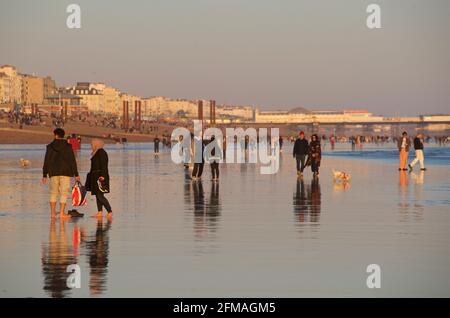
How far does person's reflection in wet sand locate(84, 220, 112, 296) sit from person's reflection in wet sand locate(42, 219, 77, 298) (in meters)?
0.24

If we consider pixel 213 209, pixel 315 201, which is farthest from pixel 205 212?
pixel 315 201

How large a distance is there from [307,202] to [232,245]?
8571 millimetres

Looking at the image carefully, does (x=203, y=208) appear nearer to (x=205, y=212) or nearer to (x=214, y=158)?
(x=205, y=212)

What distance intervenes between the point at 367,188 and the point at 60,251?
16.3 m

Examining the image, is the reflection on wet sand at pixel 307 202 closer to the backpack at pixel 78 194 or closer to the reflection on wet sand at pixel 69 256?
the reflection on wet sand at pixel 69 256

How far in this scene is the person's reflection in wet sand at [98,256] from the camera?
1074 cm

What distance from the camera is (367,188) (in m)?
28.8

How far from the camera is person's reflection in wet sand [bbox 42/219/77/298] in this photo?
10.5 m

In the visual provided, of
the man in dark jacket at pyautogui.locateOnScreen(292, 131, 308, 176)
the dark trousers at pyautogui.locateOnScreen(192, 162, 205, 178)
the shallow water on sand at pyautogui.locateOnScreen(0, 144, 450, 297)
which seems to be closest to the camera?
the shallow water on sand at pyautogui.locateOnScreen(0, 144, 450, 297)

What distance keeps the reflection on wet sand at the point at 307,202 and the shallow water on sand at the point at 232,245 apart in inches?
1.0

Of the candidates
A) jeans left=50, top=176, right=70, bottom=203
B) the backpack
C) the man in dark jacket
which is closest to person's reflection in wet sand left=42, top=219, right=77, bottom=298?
jeans left=50, top=176, right=70, bottom=203

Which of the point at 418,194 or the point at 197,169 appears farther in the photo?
the point at 197,169

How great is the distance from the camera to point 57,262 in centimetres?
1249

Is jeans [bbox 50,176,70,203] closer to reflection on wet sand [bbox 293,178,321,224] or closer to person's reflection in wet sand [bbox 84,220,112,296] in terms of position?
person's reflection in wet sand [bbox 84,220,112,296]
